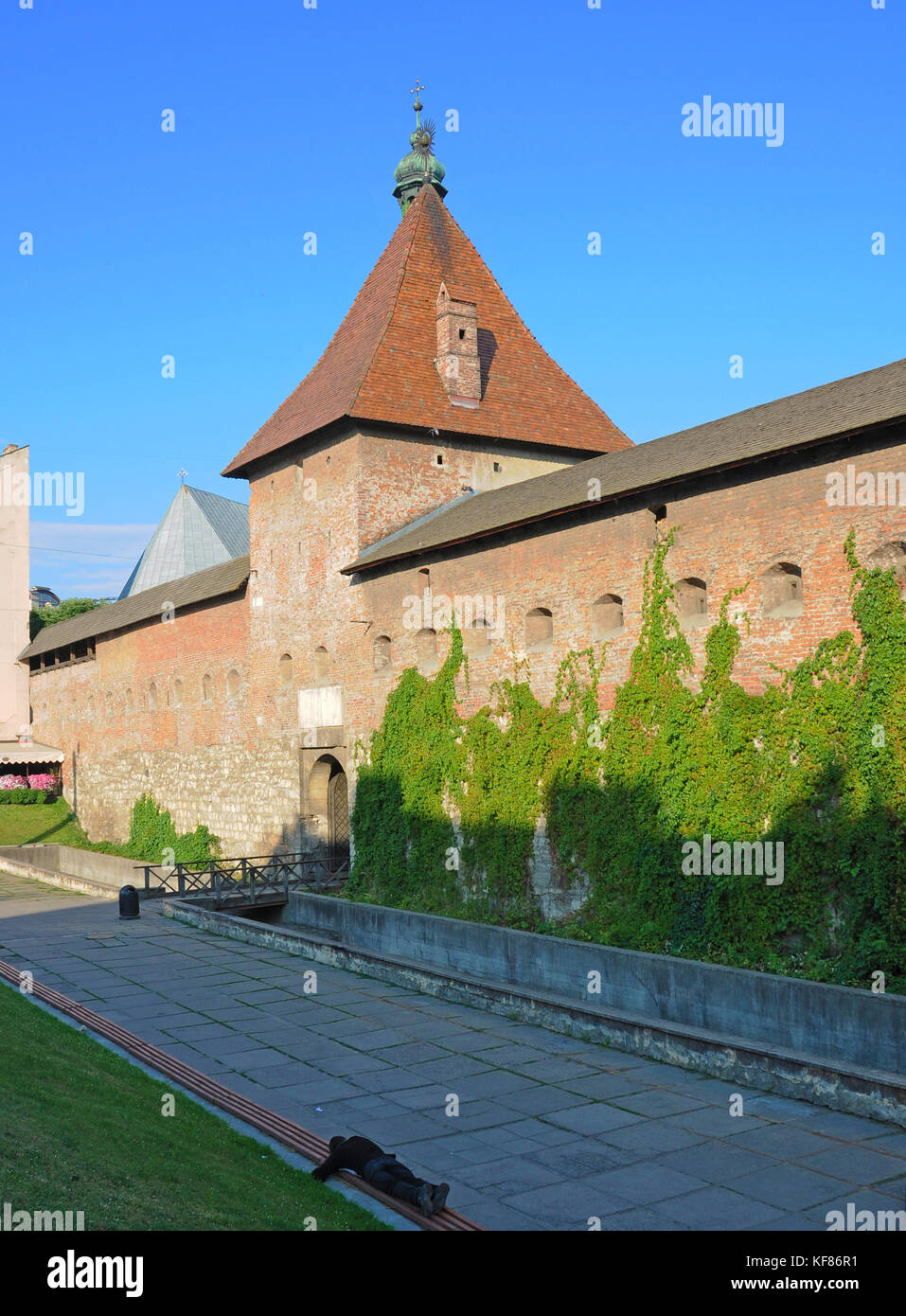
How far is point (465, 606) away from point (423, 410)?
542 centimetres

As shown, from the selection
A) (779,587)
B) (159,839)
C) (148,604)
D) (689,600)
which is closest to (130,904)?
(159,839)

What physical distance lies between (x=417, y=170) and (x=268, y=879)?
680 inches

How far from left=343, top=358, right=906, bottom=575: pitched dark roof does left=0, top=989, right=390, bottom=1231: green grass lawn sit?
873cm

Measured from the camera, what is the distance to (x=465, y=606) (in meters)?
17.7

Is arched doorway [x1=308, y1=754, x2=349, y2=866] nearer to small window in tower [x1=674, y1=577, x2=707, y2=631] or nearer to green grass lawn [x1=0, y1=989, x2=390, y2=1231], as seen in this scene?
small window in tower [x1=674, y1=577, x2=707, y2=631]

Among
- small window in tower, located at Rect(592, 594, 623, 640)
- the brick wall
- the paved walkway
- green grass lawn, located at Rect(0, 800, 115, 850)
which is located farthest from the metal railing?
green grass lawn, located at Rect(0, 800, 115, 850)

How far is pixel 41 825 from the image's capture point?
34531 mm

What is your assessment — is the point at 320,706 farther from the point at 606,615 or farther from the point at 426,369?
the point at 606,615

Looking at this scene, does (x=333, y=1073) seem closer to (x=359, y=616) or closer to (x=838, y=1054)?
(x=838, y=1054)

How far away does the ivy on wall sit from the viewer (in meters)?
11.3

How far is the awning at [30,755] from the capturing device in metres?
36.3

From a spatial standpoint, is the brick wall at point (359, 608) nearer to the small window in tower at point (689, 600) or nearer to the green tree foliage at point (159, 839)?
the small window in tower at point (689, 600)

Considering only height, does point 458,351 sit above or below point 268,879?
above
